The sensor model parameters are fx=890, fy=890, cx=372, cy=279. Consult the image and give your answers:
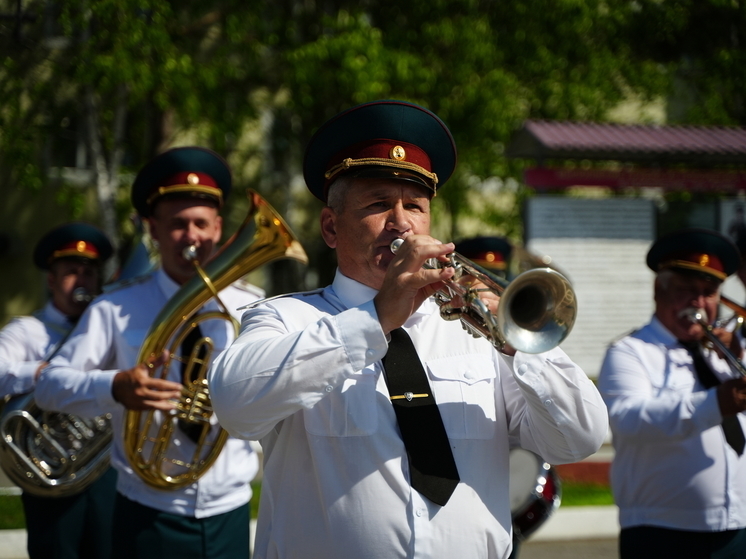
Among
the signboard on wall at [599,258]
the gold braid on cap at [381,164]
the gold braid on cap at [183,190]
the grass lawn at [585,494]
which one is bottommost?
the grass lawn at [585,494]

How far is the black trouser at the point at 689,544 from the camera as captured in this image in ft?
12.9

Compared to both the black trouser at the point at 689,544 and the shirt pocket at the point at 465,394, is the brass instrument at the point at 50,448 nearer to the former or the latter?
the black trouser at the point at 689,544

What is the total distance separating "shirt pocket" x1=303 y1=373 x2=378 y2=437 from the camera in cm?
233

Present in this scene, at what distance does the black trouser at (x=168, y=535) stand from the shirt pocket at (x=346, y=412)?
5.70 ft

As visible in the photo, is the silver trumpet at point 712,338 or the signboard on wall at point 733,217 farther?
the signboard on wall at point 733,217

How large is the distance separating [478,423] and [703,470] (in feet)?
6.66

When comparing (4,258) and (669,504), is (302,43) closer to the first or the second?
(4,258)

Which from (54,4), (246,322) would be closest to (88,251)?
(246,322)

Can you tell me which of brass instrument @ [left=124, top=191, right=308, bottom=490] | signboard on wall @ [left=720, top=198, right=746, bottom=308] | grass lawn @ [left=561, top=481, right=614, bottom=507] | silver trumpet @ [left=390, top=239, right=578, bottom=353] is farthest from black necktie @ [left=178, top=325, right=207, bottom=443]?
signboard on wall @ [left=720, top=198, right=746, bottom=308]

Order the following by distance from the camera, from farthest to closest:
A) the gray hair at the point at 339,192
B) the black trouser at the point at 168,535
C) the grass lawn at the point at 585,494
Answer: the grass lawn at the point at 585,494 < the black trouser at the point at 168,535 < the gray hair at the point at 339,192

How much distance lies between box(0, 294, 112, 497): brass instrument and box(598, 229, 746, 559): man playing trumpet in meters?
2.75

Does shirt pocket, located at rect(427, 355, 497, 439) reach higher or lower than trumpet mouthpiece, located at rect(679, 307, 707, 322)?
lower

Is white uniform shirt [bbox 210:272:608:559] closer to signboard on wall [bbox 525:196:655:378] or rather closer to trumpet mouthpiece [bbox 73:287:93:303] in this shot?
trumpet mouthpiece [bbox 73:287:93:303]

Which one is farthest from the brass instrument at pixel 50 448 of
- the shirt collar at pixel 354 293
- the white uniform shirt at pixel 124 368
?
the shirt collar at pixel 354 293
